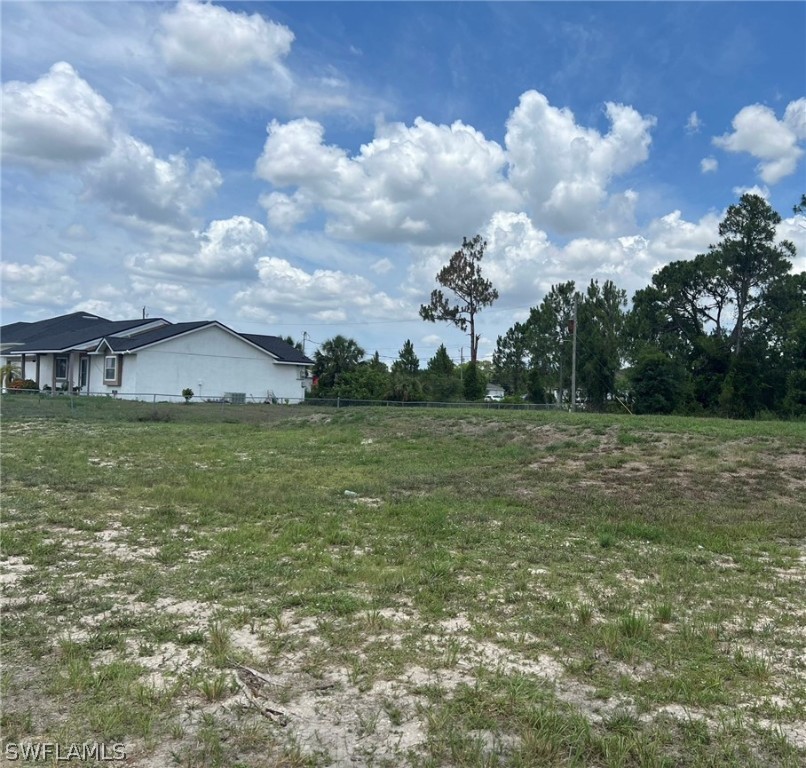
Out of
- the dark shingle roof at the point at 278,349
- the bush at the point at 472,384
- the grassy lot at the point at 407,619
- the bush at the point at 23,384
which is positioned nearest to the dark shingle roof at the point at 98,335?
the dark shingle roof at the point at 278,349

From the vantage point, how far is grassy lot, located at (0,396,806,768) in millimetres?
2965

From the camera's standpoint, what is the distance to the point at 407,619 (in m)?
4.34

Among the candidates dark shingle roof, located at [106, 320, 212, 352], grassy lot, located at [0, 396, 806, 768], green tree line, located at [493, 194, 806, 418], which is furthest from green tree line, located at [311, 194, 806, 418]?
grassy lot, located at [0, 396, 806, 768]

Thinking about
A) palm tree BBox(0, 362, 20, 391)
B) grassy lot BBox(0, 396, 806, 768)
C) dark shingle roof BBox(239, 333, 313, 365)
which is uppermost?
dark shingle roof BBox(239, 333, 313, 365)

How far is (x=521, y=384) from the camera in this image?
44.4 m

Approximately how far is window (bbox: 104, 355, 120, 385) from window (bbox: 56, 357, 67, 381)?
459cm

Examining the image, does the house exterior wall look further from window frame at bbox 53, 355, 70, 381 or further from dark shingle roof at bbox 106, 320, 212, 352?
window frame at bbox 53, 355, 70, 381

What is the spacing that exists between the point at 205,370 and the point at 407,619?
32.8 meters

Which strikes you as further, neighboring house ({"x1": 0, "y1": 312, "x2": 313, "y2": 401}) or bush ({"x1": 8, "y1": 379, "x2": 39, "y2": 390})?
bush ({"x1": 8, "y1": 379, "x2": 39, "y2": 390})

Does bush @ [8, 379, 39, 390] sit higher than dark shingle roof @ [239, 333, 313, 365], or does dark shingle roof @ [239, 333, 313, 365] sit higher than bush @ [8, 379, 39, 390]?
dark shingle roof @ [239, 333, 313, 365]

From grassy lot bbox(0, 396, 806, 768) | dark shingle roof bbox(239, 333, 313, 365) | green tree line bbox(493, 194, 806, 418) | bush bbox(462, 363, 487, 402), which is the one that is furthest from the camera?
bush bbox(462, 363, 487, 402)

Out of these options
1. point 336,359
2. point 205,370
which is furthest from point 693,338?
point 205,370

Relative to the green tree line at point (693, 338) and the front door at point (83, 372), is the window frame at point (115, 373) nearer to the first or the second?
the front door at point (83, 372)

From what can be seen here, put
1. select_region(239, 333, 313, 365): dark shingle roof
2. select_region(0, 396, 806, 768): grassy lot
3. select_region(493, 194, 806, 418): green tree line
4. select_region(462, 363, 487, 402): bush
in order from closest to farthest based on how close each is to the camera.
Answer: select_region(0, 396, 806, 768): grassy lot → select_region(493, 194, 806, 418): green tree line → select_region(239, 333, 313, 365): dark shingle roof → select_region(462, 363, 487, 402): bush
